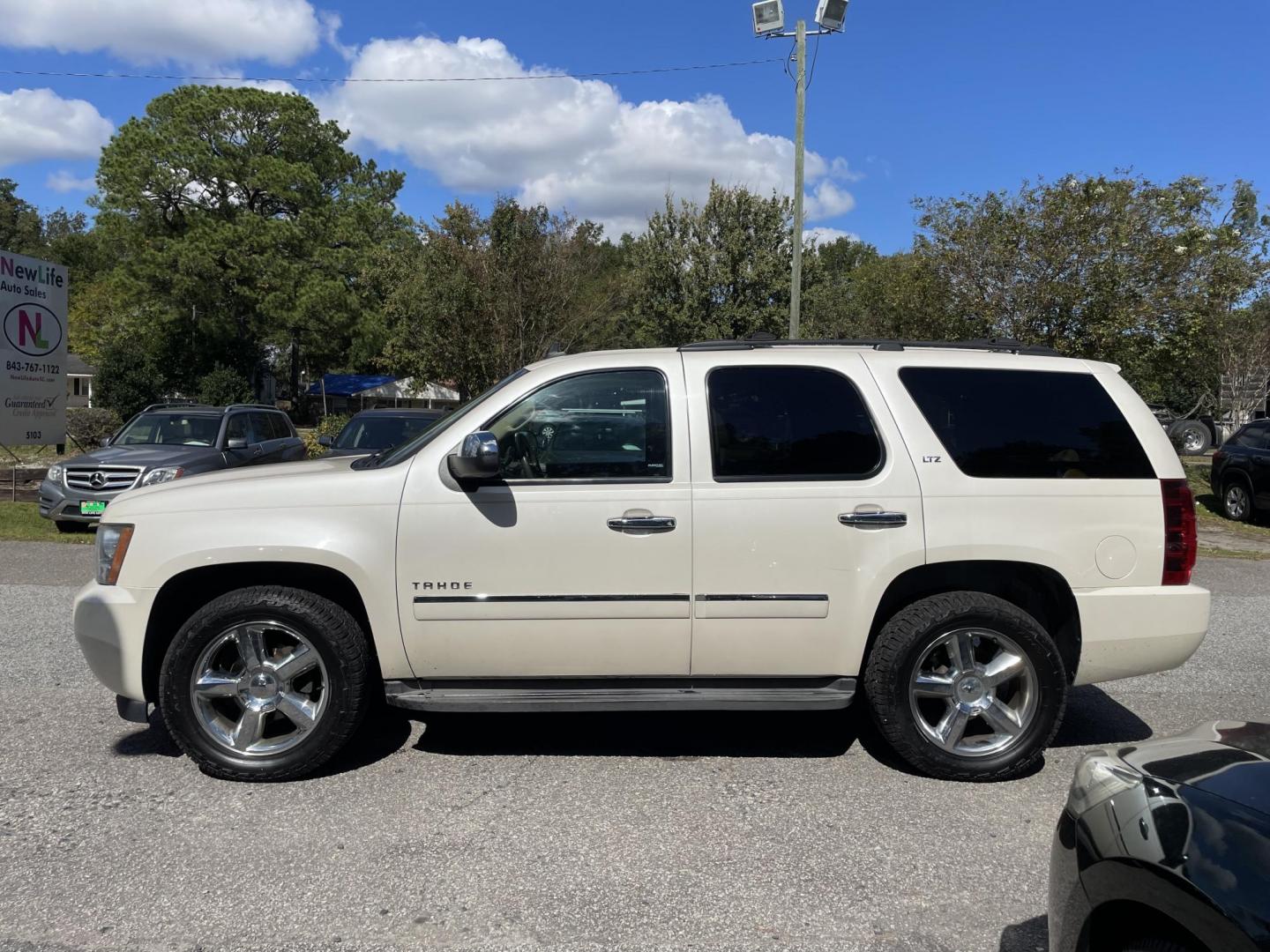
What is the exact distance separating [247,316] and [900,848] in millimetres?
45056

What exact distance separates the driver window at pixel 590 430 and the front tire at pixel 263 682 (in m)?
1.05

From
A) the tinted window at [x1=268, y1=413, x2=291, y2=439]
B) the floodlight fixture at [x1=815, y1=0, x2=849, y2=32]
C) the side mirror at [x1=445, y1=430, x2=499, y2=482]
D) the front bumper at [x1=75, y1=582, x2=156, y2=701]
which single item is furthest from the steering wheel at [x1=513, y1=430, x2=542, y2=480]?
the floodlight fixture at [x1=815, y1=0, x2=849, y2=32]

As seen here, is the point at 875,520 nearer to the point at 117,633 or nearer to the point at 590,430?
the point at 590,430

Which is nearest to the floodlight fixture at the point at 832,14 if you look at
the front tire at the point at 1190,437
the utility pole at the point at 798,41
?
the utility pole at the point at 798,41

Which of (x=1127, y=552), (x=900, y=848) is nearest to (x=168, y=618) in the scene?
(x=900, y=848)

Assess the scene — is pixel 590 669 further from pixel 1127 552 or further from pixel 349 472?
pixel 1127 552

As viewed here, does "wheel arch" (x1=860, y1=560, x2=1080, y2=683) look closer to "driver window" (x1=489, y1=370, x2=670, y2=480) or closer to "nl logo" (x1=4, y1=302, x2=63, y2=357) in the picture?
"driver window" (x1=489, y1=370, x2=670, y2=480)

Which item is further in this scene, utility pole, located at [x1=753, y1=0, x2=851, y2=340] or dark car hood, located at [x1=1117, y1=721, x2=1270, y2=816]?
utility pole, located at [x1=753, y1=0, x2=851, y2=340]

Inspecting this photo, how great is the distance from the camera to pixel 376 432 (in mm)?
12078

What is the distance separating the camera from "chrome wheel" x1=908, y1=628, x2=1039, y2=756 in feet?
13.6

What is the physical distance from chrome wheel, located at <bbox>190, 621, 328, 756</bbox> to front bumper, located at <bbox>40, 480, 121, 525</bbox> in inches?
310

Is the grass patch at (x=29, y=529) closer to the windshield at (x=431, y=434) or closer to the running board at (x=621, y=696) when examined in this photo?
the windshield at (x=431, y=434)

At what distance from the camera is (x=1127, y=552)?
418 centimetres

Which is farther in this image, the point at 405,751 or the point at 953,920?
the point at 405,751
